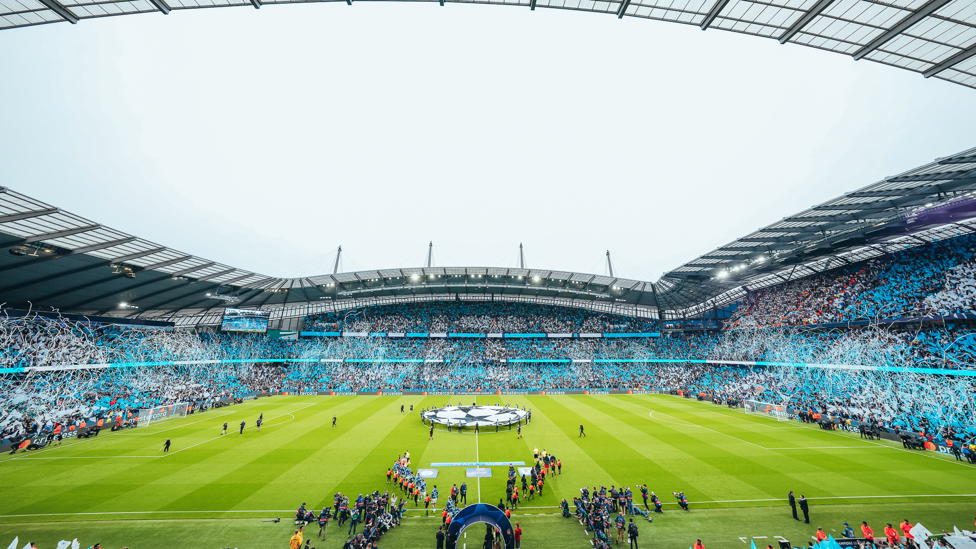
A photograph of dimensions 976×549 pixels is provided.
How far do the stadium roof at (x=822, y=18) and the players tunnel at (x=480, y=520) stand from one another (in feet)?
53.0

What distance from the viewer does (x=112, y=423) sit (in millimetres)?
30641

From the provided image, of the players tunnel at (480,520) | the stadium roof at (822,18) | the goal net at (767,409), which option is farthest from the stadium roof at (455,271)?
the players tunnel at (480,520)

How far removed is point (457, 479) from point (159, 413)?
1446 inches

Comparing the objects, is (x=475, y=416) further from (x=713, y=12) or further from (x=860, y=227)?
(x=860, y=227)

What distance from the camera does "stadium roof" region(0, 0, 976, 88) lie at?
974 centimetres

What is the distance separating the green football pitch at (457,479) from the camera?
1419cm

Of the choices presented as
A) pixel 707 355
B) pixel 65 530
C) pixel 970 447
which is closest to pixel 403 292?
pixel 65 530

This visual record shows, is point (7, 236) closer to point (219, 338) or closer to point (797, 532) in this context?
point (219, 338)

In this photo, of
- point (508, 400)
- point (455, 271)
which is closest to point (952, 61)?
point (508, 400)

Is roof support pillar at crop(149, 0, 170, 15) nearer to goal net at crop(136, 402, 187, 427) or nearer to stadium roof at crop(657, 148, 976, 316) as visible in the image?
stadium roof at crop(657, 148, 976, 316)

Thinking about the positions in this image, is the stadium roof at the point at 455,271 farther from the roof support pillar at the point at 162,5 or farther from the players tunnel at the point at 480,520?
the players tunnel at the point at 480,520

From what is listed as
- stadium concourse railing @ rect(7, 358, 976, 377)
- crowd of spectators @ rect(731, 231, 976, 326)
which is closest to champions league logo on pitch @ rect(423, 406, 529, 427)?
stadium concourse railing @ rect(7, 358, 976, 377)

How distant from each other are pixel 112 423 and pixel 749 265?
217ft

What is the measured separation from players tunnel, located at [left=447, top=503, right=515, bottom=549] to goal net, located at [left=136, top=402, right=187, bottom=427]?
39158 millimetres
